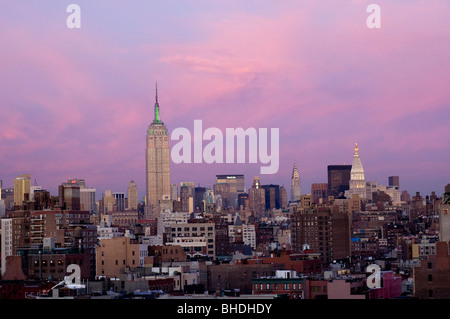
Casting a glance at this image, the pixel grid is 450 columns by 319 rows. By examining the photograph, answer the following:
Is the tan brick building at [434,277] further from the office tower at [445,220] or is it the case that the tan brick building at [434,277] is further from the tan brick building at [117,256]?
the tan brick building at [117,256]

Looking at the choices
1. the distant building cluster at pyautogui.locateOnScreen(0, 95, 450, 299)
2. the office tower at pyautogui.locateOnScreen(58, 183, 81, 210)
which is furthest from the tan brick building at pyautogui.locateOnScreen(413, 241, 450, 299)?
the office tower at pyautogui.locateOnScreen(58, 183, 81, 210)

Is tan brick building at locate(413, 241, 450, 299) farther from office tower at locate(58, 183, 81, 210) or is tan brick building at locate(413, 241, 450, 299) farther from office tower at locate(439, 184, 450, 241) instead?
office tower at locate(58, 183, 81, 210)

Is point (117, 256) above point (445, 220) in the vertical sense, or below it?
below

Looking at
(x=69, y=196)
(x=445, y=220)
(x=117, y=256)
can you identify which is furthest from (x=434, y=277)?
(x=69, y=196)

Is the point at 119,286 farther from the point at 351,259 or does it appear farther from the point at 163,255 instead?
the point at 351,259

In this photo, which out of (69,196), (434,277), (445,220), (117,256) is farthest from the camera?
(69,196)

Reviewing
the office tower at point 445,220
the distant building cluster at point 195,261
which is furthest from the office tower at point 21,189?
the office tower at point 445,220

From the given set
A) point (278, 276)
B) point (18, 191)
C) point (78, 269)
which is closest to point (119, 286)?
point (278, 276)

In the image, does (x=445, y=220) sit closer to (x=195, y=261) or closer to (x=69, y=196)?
(x=195, y=261)

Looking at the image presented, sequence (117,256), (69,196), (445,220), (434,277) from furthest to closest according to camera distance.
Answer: (69,196) → (117,256) → (445,220) → (434,277)

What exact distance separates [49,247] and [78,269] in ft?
26.5

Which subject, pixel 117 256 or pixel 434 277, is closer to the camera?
pixel 434 277

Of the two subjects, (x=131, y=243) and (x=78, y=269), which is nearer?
(x=78, y=269)
